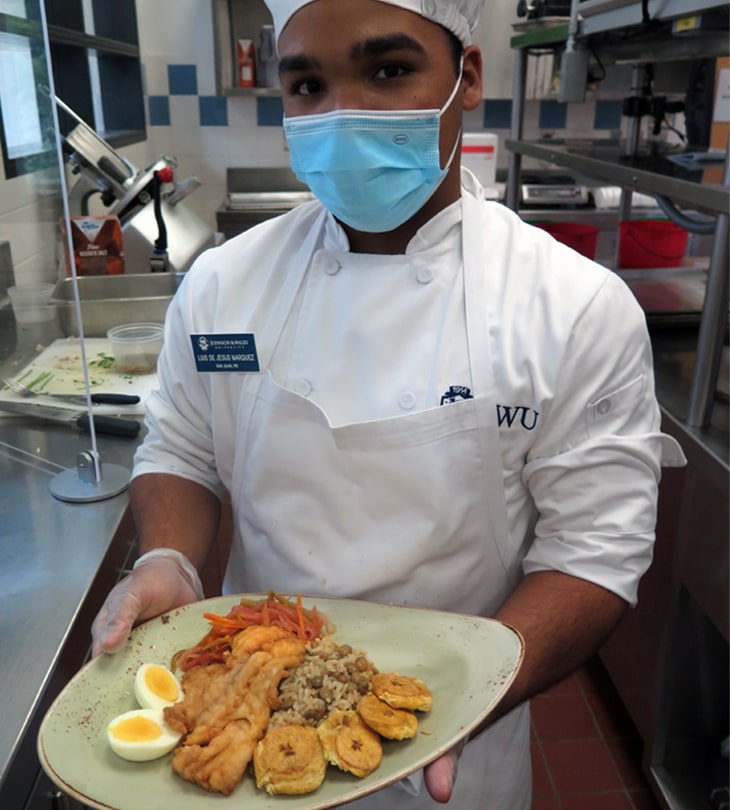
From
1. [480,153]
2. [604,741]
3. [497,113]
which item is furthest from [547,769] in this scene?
[497,113]

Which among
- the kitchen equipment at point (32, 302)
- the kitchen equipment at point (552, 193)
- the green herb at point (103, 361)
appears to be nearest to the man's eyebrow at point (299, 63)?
the kitchen equipment at point (32, 302)

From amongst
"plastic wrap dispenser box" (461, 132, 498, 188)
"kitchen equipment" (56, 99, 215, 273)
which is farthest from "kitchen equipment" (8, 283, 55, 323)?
"plastic wrap dispenser box" (461, 132, 498, 188)

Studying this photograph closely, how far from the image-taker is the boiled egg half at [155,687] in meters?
0.98

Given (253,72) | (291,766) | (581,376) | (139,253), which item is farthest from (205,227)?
(291,766)

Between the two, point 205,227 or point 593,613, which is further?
point 205,227

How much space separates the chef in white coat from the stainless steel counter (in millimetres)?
98

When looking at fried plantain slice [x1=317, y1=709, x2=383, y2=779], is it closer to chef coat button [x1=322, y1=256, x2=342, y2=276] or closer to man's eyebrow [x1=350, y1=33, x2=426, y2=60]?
chef coat button [x1=322, y1=256, x2=342, y2=276]

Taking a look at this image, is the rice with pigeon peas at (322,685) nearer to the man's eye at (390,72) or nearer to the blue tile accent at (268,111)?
the man's eye at (390,72)

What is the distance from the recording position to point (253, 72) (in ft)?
15.6

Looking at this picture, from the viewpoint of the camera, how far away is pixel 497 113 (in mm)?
5094

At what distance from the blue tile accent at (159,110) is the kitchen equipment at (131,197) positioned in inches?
74.2

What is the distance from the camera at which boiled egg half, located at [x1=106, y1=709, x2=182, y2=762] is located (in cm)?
90

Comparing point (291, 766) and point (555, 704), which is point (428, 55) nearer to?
point (291, 766)

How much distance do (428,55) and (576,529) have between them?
0.75m
